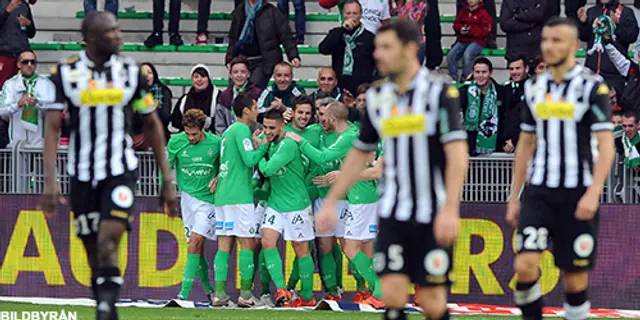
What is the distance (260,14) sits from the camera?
57.9 ft

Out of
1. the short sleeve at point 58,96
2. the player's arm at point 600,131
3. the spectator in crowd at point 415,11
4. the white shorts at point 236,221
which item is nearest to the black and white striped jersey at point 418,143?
the player's arm at point 600,131

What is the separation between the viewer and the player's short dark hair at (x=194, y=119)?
14648mm

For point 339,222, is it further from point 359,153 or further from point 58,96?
point 359,153

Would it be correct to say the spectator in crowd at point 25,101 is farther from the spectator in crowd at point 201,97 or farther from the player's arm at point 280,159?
the player's arm at point 280,159

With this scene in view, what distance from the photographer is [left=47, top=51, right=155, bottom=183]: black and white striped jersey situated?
9.70m

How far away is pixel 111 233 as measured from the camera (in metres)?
9.55

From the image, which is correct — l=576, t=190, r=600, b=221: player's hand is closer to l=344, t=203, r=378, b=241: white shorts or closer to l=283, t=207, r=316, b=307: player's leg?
l=344, t=203, r=378, b=241: white shorts

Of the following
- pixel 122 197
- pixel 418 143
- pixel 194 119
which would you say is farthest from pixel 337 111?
pixel 418 143

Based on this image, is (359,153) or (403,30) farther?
(359,153)

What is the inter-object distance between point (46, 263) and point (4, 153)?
4.44ft

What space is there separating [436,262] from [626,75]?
31.6ft

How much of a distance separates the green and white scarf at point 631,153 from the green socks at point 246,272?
411 cm

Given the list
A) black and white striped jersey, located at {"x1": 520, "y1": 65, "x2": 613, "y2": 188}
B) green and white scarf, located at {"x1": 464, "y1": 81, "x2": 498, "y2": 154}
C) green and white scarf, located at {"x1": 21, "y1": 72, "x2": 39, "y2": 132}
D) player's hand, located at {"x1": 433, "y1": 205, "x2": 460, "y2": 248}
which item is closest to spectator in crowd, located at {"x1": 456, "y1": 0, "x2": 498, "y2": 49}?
green and white scarf, located at {"x1": 464, "y1": 81, "x2": 498, "y2": 154}

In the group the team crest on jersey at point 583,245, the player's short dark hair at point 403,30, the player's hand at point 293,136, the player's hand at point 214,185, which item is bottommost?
the team crest on jersey at point 583,245
